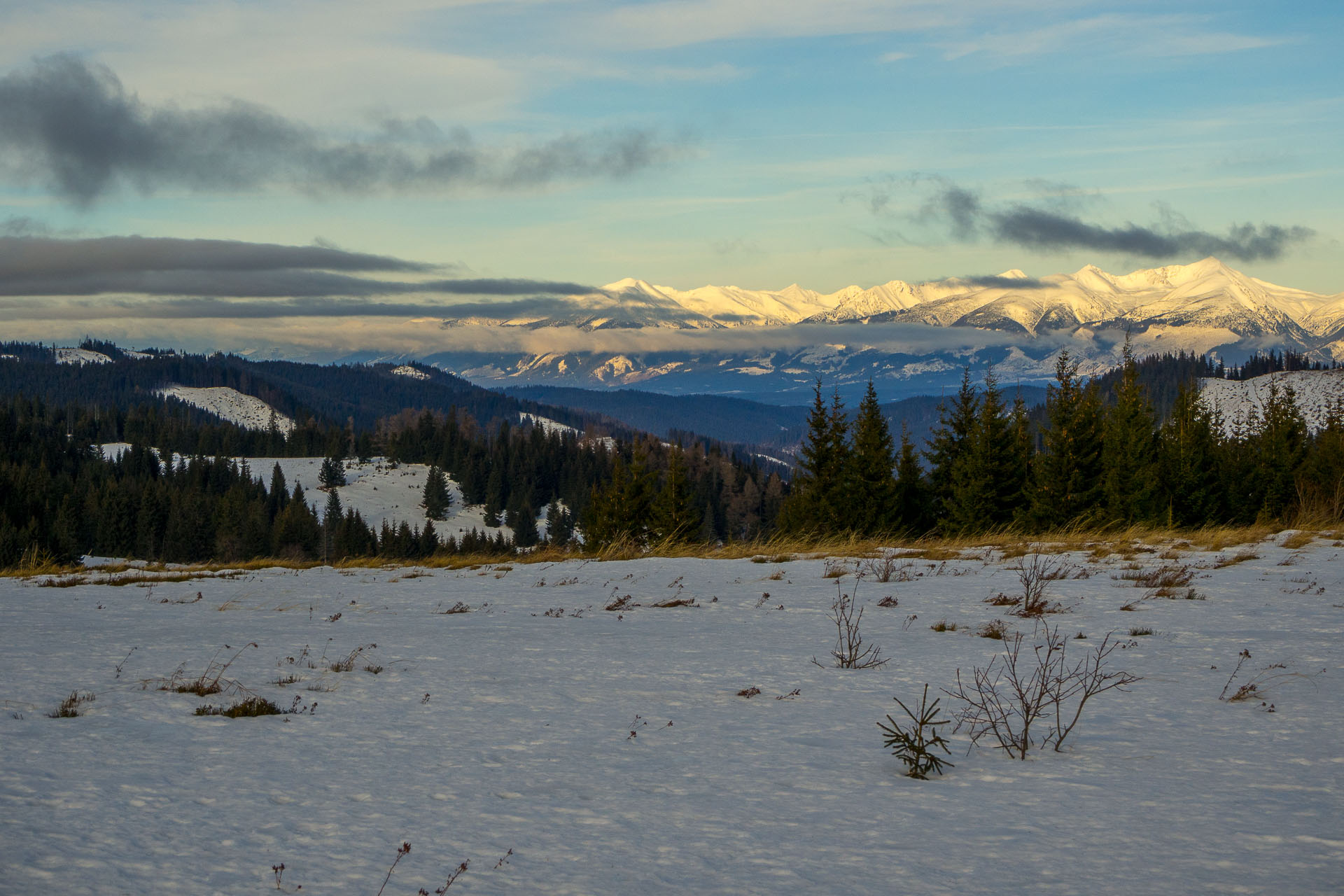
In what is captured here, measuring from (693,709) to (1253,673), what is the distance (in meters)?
5.03

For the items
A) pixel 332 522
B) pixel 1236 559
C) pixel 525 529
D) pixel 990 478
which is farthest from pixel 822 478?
pixel 332 522

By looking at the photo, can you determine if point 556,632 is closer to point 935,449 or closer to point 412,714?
point 412,714

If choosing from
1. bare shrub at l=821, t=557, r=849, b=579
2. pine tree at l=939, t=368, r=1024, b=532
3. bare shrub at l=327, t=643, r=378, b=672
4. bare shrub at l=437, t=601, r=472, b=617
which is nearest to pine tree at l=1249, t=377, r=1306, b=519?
pine tree at l=939, t=368, r=1024, b=532

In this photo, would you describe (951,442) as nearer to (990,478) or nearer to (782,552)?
(990,478)

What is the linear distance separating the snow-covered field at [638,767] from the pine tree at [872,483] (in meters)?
42.7

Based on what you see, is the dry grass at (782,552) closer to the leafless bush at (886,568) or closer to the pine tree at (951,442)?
the leafless bush at (886,568)

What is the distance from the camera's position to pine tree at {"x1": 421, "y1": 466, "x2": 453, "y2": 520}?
190 m

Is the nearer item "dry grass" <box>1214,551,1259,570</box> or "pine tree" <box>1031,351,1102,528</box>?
"dry grass" <box>1214,551,1259,570</box>

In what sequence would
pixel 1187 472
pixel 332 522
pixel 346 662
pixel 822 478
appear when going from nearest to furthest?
pixel 346 662, pixel 1187 472, pixel 822 478, pixel 332 522

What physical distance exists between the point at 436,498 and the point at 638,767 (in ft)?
632

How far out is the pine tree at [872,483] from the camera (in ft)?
175

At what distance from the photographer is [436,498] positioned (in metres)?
192

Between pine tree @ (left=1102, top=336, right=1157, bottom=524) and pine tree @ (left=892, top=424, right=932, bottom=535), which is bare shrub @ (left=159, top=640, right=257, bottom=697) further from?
pine tree @ (left=892, top=424, right=932, bottom=535)

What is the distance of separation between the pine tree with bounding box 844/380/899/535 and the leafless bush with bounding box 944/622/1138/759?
44.2 m
